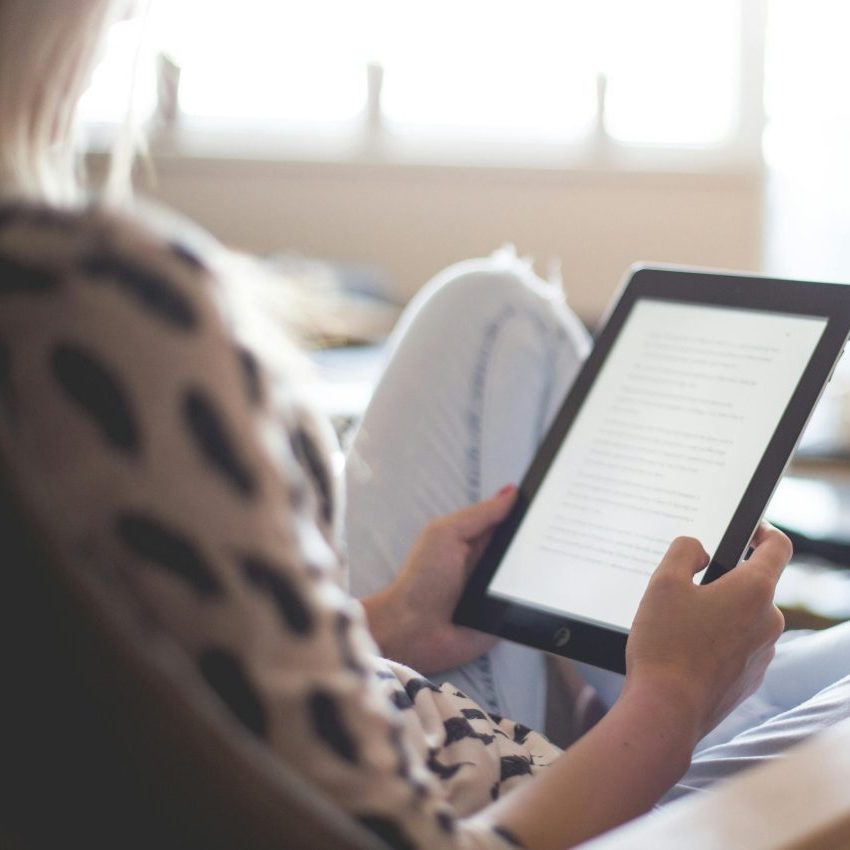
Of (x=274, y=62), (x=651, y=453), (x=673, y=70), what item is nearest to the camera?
(x=651, y=453)

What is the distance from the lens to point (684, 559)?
2.34ft

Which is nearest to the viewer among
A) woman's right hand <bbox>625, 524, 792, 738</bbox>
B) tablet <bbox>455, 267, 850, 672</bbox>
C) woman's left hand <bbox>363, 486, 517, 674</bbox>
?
woman's right hand <bbox>625, 524, 792, 738</bbox>

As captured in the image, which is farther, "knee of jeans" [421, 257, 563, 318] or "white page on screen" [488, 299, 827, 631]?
"knee of jeans" [421, 257, 563, 318]

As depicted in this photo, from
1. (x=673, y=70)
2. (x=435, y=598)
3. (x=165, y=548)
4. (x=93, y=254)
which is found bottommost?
(x=435, y=598)

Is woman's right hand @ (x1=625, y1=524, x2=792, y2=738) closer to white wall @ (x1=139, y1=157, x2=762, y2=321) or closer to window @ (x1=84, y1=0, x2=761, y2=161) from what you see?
white wall @ (x1=139, y1=157, x2=762, y2=321)

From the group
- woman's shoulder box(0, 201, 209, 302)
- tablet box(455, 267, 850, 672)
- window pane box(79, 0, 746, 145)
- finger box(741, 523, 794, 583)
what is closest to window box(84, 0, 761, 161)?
window pane box(79, 0, 746, 145)

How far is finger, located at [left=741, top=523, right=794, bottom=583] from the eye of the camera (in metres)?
0.73

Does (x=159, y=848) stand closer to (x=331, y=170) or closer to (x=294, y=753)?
(x=294, y=753)

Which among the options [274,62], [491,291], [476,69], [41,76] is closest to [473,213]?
[476,69]

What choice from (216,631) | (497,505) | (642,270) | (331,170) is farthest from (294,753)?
(331,170)

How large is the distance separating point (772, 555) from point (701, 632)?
0.09 metres

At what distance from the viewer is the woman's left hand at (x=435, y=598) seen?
38.1 inches

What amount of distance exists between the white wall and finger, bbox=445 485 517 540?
263 cm

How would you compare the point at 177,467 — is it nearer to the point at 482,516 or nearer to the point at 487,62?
the point at 482,516
